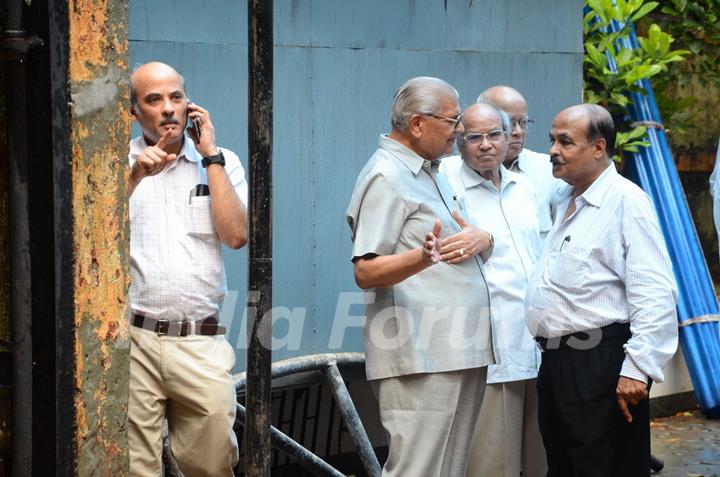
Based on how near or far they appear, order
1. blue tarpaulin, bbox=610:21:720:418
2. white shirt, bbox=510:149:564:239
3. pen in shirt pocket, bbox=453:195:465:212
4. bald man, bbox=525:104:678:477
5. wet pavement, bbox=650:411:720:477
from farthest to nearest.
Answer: blue tarpaulin, bbox=610:21:720:418 < wet pavement, bbox=650:411:720:477 < white shirt, bbox=510:149:564:239 < pen in shirt pocket, bbox=453:195:465:212 < bald man, bbox=525:104:678:477

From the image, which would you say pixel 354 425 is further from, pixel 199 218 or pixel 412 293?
pixel 199 218

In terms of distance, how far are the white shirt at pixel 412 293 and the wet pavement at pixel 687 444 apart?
111 inches

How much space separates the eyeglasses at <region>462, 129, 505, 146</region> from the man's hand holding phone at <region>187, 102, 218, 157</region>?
1.48m

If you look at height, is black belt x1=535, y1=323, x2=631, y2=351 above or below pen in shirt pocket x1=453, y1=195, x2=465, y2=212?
below

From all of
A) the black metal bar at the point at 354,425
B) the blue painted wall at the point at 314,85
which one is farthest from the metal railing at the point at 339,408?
the blue painted wall at the point at 314,85

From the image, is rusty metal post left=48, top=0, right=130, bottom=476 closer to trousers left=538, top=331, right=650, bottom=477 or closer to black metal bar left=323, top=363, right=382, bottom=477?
trousers left=538, top=331, right=650, bottom=477

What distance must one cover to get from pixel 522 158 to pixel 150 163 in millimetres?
2519

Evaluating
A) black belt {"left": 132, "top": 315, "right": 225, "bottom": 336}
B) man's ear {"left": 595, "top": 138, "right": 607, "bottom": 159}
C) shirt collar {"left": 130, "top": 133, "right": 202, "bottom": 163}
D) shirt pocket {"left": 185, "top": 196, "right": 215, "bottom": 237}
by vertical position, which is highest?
man's ear {"left": 595, "top": 138, "right": 607, "bottom": 159}

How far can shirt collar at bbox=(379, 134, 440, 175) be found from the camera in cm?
461

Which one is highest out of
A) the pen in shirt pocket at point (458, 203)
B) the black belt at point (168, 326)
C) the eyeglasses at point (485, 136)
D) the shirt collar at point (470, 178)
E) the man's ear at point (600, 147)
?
the eyeglasses at point (485, 136)

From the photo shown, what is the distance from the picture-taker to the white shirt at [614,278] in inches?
180

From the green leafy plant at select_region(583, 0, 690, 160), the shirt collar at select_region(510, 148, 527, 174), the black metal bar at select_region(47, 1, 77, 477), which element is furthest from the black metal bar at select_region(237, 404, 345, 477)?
the green leafy plant at select_region(583, 0, 690, 160)

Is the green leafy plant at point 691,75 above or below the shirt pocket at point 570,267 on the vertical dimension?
above

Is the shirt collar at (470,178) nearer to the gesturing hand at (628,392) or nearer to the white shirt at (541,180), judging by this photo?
the white shirt at (541,180)
